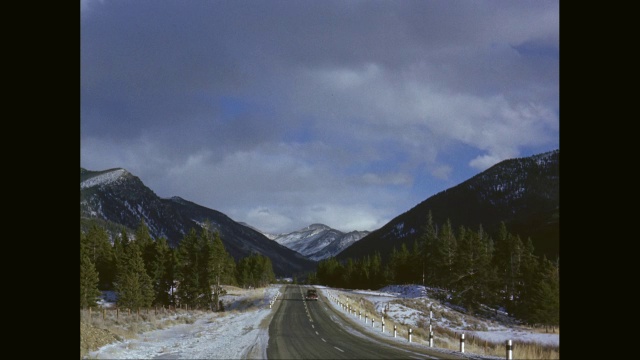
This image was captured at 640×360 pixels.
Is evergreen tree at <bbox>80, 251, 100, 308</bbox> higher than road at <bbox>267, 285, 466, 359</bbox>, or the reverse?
road at <bbox>267, 285, 466, 359</bbox>

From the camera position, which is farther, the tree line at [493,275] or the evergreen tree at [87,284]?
the tree line at [493,275]

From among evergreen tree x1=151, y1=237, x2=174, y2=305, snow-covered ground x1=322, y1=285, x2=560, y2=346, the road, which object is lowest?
snow-covered ground x1=322, y1=285, x2=560, y2=346

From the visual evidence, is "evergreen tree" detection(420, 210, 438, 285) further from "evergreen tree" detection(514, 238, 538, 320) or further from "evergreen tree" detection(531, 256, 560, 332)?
"evergreen tree" detection(531, 256, 560, 332)

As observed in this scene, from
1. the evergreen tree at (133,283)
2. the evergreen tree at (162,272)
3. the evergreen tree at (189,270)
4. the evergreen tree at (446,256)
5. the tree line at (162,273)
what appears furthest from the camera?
the evergreen tree at (446,256)

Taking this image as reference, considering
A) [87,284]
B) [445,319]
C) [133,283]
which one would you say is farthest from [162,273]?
[445,319]

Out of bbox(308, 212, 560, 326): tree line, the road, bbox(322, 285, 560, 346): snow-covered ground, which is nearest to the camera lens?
the road

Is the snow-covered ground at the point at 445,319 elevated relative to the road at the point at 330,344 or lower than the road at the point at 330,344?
lower

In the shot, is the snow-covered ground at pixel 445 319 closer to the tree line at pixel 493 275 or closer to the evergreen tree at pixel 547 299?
the evergreen tree at pixel 547 299

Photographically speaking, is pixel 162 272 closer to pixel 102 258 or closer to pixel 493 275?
pixel 102 258

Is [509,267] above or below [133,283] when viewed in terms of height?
below

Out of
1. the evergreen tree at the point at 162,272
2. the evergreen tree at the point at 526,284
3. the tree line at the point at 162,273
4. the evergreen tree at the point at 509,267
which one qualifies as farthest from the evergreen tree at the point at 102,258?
the evergreen tree at the point at 526,284

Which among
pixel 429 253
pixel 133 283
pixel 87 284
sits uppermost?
pixel 429 253

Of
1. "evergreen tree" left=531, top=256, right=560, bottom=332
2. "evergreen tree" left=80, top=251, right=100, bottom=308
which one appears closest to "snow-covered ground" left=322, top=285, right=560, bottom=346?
"evergreen tree" left=531, top=256, right=560, bottom=332
